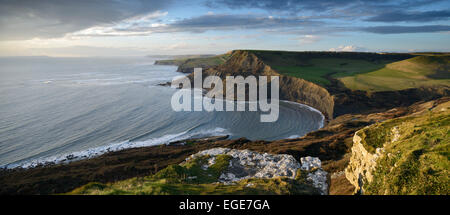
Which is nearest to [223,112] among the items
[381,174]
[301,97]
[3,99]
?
[301,97]

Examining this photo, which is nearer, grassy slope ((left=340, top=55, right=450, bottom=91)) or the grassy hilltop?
grassy slope ((left=340, top=55, right=450, bottom=91))

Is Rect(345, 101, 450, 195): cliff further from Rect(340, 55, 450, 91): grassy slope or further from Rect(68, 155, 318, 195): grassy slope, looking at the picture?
Rect(340, 55, 450, 91): grassy slope

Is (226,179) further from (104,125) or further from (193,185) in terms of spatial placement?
(104,125)

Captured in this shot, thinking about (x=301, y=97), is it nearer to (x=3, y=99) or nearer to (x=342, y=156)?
(x=342, y=156)

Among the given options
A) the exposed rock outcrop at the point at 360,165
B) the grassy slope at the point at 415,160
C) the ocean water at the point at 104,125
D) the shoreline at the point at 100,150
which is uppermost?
the grassy slope at the point at 415,160

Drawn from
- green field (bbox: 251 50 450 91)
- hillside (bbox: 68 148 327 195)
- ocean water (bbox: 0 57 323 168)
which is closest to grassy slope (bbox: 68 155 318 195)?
hillside (bbox: 68 148 327 195)

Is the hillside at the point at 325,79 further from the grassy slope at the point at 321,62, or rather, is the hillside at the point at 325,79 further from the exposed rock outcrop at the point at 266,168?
the exposed rock outcrop at the point at 266,168

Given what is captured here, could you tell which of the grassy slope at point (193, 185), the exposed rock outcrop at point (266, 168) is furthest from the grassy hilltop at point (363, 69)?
the grassy slope at point (193, 185)
